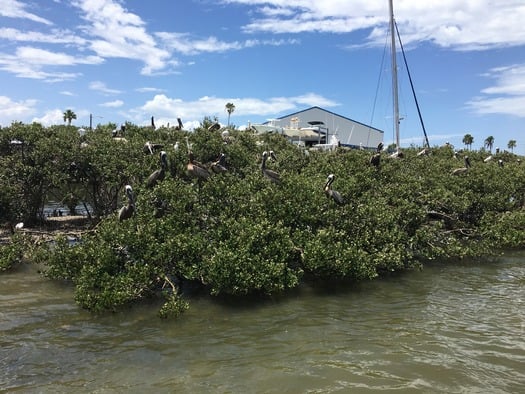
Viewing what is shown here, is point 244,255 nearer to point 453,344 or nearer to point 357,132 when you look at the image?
point 453,344

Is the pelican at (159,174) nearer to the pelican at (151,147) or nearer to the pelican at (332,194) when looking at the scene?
the pelican at (151,147)

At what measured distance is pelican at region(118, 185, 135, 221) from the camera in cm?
1014

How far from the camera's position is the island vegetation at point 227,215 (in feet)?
30.2

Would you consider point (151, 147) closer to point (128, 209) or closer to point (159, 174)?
point (159, 174)

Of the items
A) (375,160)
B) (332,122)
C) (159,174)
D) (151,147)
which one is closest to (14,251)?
(159,174)

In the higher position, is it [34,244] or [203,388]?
[34,244]

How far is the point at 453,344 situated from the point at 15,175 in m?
13.8

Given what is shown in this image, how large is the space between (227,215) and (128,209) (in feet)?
7.22

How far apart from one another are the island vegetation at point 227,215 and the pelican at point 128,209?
5 centimetres

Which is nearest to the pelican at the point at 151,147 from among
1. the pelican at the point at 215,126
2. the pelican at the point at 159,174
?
the pelican at the point at 159,174

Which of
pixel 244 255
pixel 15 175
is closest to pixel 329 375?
pixel 244 255

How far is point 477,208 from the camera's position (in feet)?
50.3

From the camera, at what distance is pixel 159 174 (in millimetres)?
11406

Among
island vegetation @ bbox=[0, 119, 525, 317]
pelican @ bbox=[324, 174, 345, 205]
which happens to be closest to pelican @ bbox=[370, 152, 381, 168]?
island vegetation @ bbox=[0, 119, 525, 317]
